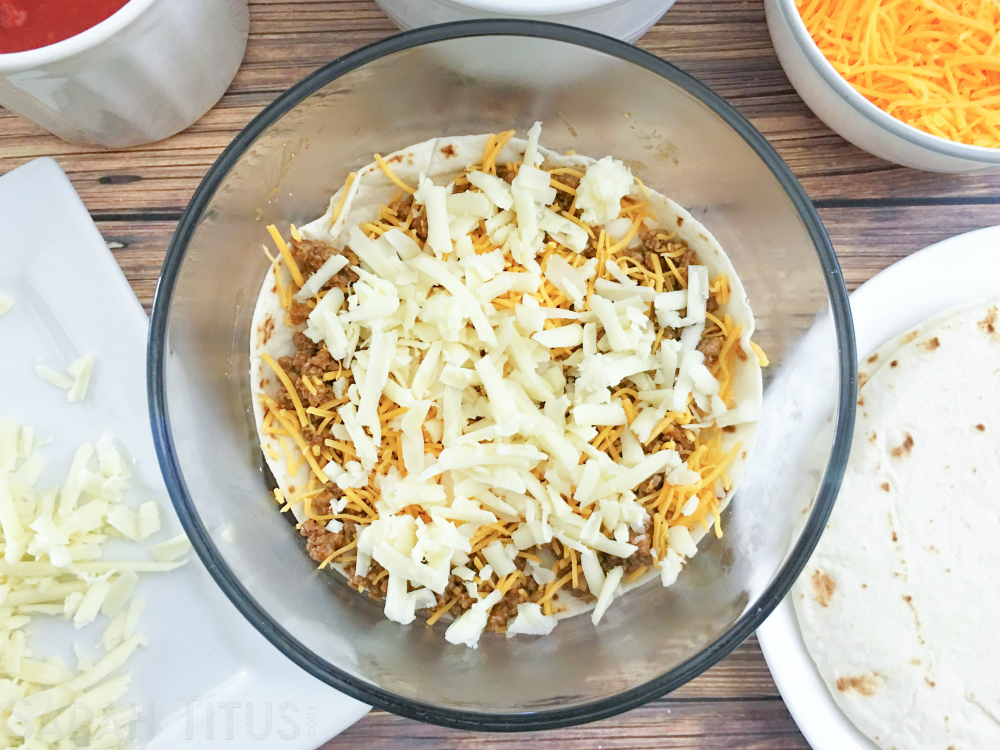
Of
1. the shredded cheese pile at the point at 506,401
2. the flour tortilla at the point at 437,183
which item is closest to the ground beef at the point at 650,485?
the shredded cheese pile at the point at 506,401

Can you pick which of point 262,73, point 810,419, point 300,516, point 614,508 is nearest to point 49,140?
point 262,73

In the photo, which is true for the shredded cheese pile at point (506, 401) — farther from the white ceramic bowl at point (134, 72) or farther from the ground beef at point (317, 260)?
the white ceramic bowl at point (134, 72)

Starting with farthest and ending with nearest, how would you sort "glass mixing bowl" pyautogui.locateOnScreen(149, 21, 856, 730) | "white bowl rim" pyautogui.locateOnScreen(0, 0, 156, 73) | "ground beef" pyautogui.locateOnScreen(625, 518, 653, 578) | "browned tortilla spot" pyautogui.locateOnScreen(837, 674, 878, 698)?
1. "browned tortilla spot" pyautogui.locateOnScreen(837, 674, 878, 698)
2. "ground beef" pyautogui.locateOnScreen(625, 518, 653, 578)
3. "glass mixing bowl" pyautogui.locateOnScreen(149, 21, 856, 730)
4. "white bowl rim" pyautogui.locateOnScreen(0, 0, 156, 73)

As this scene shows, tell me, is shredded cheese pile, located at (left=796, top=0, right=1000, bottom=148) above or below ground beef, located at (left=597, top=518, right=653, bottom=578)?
above

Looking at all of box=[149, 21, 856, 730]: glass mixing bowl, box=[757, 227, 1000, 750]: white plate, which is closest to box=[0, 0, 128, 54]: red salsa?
box=[149, 21, 856, 730]: glass mixing bowl

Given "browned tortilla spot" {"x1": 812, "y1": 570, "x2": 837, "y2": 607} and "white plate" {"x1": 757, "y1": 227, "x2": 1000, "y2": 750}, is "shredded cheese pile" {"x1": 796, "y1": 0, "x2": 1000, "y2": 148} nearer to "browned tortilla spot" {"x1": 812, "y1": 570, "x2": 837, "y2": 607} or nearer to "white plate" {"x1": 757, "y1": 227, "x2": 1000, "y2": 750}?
"white plate" {"x1": 757, "y1": 227, "x2": 1000, "y2": 750}

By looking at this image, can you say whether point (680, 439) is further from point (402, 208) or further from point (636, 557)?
point (402, 208)

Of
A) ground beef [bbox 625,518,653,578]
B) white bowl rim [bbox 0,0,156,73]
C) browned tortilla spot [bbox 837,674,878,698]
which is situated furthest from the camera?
browned tortilla spot [bbox 837,674,878,698]
